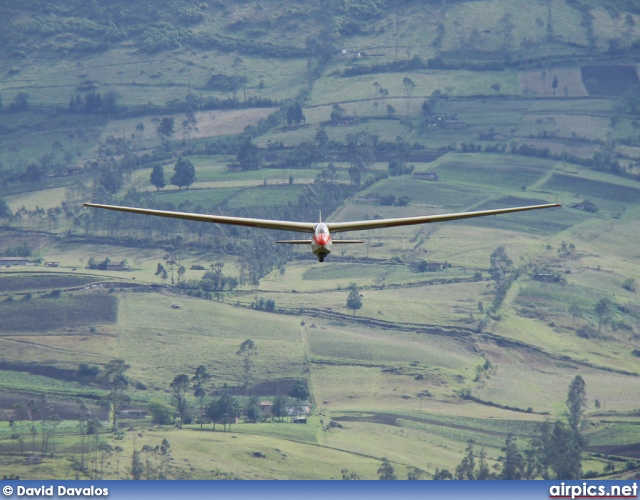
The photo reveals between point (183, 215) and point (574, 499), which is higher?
point (183, 215)

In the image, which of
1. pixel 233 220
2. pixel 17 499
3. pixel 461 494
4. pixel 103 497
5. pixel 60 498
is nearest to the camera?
pixel 233 220

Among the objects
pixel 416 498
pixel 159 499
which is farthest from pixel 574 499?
pixel 159 499

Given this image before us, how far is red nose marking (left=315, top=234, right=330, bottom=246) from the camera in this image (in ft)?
270

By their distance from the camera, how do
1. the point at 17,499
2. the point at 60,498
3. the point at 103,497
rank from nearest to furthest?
the point at 17,499
the point at 103,497
the point at 60,498

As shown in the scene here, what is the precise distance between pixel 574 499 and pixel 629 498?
36874 mm

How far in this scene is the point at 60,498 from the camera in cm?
17550

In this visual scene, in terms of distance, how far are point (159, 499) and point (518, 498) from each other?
207ft

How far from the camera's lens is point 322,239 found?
82.4m

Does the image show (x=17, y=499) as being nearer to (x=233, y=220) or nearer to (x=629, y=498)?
(x=233, y=220)

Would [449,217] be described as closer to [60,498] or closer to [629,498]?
[60,498]

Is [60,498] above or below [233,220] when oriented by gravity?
below

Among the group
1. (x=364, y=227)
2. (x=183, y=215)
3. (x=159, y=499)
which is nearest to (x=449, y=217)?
(x=364, y=227)

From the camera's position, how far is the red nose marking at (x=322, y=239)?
82312 mm

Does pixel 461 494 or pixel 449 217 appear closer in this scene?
pixel 449 217
